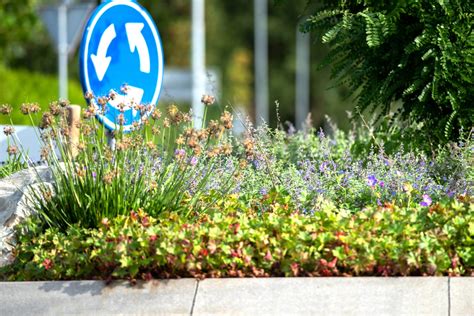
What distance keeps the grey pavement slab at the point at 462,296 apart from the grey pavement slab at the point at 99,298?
1.35m

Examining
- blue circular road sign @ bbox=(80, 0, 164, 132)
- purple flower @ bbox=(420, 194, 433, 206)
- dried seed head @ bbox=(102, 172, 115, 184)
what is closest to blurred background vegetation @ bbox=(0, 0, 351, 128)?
blue circular road sign @ bbox=(80, 0, 164, 132)

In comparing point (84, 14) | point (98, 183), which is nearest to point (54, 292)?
point (98, 183)

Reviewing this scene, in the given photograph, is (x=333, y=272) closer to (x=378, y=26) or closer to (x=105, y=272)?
(x=105, y=272)

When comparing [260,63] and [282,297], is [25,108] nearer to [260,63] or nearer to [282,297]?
[282,297]

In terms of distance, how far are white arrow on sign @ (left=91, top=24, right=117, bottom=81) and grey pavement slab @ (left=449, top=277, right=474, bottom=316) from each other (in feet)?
9.23

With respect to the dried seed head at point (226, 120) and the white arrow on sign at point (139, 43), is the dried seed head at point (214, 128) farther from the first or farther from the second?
the white arrow on sign at point (139, 43)

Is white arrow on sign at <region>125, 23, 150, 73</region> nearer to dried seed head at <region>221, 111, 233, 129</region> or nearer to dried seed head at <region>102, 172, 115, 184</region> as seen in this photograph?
dried seed head at <region>221, 111, 233, 129</region>

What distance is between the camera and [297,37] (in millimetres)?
58844

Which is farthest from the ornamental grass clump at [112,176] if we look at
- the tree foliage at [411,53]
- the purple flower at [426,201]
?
the tree foliage at [411,53]

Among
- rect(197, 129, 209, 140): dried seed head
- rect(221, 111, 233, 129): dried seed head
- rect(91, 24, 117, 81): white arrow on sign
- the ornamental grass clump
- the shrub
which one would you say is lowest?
the shrub

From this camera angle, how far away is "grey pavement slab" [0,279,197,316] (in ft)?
18.3

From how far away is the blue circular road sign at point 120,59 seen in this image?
6.93m

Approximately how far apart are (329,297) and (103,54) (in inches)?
99.7

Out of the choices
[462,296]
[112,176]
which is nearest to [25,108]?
[112,176]
